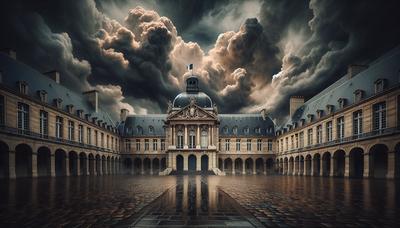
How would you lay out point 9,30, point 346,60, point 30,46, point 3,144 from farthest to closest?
point 346,60 < point 30,46 < point 9,30 < point 3,144

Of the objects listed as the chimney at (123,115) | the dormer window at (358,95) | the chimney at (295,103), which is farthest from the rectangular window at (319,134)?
the chimney at (123,115)

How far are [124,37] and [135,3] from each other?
12886 millimetres

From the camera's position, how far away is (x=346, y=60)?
4988 centimetres

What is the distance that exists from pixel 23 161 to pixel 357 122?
127ft

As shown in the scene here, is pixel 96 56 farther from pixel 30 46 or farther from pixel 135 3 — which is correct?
pixel 30 46

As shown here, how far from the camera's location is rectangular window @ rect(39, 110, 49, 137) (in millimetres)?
31328

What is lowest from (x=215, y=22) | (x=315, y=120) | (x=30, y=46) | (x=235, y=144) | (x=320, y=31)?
(x=235, y=144)

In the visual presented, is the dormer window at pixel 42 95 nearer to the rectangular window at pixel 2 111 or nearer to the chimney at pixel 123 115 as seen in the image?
the rectangular window at pixel 2 111

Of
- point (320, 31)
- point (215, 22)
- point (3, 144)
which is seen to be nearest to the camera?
point (3, 144)

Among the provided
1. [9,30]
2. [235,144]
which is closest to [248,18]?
[235,144]

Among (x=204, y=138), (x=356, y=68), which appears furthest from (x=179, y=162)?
(x=356, y=68)

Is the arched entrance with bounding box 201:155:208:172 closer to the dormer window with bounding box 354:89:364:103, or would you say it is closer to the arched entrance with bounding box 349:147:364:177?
the arched entrance with bounding box 349:147:364:177

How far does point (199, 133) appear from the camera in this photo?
186 feet

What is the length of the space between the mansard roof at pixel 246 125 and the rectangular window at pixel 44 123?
3893 centimetres
